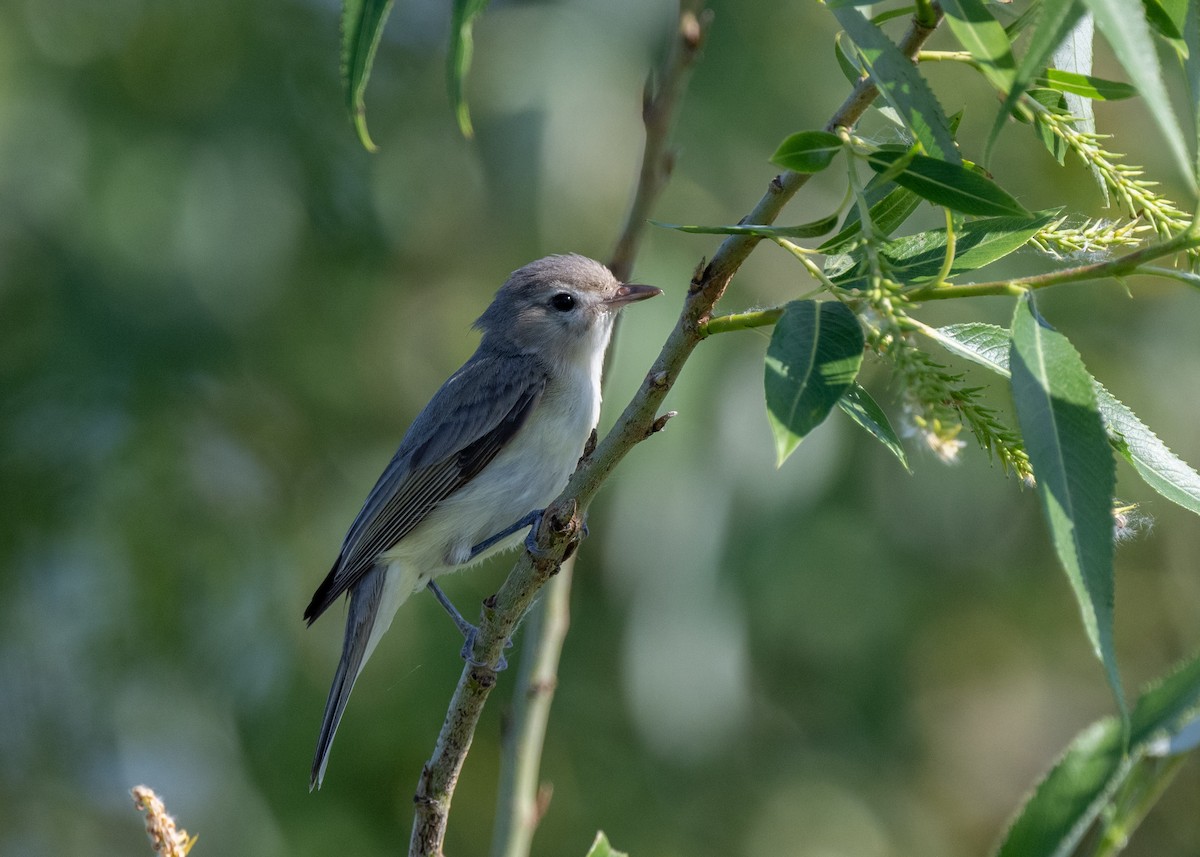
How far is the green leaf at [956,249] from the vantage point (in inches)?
62.7

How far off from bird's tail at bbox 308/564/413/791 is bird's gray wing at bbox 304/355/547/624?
0.17 feet

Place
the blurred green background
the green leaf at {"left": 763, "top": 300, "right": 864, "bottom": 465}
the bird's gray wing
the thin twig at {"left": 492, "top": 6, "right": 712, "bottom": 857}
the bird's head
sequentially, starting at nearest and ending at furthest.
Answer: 1. the green leaf at {"left": 763, "top": 300, "right": 864, "bottom": 465}
2. the thin twig at {"left": 492, "top": 6, "right": 712, "bottom": 857}
3. the bird's gray wing
4. the bird's head
5. the blurred green background

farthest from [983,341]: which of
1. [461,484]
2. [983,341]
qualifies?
[461,484]

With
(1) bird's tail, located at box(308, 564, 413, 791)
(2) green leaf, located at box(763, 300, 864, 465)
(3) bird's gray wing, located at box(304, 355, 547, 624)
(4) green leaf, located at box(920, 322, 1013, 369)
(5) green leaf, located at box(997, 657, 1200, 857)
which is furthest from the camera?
(3) bird's gray wing, located at box(304, 355, 547, 624)

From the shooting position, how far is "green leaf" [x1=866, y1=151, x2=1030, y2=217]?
1.45m

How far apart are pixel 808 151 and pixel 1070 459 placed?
1.55 feet

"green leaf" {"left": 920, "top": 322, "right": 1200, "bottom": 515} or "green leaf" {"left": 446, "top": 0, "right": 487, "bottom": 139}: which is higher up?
"green leaf" {"left": 446, "top": 0, "right": 487, "bottom": 139}

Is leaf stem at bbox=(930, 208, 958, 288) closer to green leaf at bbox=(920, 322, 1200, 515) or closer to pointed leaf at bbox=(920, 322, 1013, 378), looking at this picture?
green leaf at bbox=(920, 322, 1200, 515)

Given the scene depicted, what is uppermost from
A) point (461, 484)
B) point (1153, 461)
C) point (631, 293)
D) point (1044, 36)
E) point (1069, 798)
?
point (1044, 36)

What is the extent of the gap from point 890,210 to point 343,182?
3443mm

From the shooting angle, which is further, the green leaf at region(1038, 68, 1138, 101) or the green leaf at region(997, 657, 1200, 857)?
the green leaf at region(1038, 68, 1138, 101)

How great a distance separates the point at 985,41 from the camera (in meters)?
1.38

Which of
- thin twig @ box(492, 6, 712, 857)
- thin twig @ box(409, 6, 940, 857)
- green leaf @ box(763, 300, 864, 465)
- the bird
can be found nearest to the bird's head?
the bird

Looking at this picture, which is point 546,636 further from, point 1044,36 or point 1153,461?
point 1044,36
